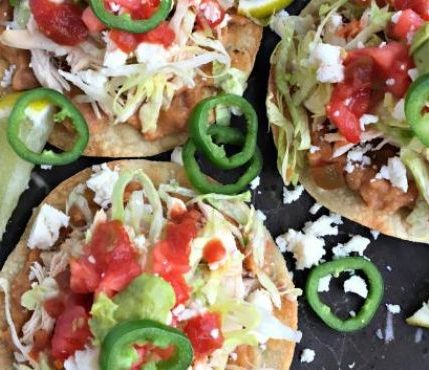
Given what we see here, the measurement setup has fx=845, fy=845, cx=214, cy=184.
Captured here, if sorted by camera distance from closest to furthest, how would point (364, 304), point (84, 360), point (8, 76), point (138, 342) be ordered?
1. point (138, 342)
2. point (84, 360)
3. point (8, 76)
4. point (364, 304)

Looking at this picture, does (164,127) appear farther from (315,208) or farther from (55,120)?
(315,208)

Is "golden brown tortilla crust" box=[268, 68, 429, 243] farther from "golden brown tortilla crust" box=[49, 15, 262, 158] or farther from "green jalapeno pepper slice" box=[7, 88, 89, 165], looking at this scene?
"green jalapeno pepper slice" box=[7, 88, 89, 165]

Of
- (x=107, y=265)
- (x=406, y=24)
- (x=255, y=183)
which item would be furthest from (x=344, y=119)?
(x=107, y=265)

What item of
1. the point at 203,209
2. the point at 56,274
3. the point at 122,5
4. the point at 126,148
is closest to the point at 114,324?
the point at 56,274

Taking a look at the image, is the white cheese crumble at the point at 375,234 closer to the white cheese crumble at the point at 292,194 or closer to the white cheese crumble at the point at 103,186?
the white cheese crumble at the point at 292,194

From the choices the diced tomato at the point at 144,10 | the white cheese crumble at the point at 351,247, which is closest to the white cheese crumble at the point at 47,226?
the diced tomato at the point at 144,10

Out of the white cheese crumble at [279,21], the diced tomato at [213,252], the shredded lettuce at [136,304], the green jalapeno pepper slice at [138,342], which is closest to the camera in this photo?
the green jalapeno pepper slice at [138,342]

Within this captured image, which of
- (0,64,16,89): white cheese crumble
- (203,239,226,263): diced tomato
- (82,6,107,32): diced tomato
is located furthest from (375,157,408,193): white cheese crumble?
(0,64,16,89): white cheese crumble
